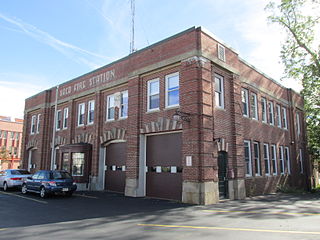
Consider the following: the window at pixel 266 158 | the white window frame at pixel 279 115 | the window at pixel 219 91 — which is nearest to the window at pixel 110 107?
the window at pixel 219 91

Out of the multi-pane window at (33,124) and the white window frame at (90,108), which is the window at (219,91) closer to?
the white window frame at (90,108)

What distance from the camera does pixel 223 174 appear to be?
14.2m

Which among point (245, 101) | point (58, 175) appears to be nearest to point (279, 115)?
point (245, 101)

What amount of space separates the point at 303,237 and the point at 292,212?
4281 millimetres

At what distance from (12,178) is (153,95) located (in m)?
11.2

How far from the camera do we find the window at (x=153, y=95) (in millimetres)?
15094

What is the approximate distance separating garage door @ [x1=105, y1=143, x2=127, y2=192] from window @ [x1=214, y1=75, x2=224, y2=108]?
6676mm

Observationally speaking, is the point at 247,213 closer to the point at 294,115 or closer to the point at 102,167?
the point at 102,167

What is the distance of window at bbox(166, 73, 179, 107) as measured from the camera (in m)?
14.1

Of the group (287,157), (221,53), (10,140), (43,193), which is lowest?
(43,193)

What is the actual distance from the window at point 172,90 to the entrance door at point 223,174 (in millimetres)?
3762

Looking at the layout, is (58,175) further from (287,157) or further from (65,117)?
(287,157)

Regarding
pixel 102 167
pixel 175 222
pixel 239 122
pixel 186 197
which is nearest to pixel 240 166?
pixel 239 122

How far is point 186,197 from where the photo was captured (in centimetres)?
1225
